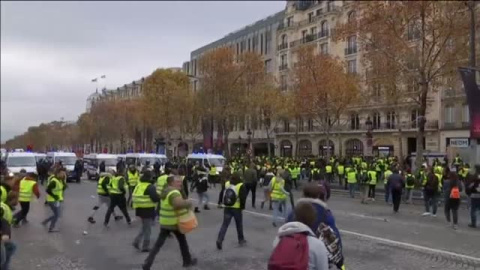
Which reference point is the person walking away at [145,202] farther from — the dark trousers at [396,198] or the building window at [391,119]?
the building window at [391,119]

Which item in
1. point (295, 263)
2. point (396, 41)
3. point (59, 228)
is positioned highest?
point (396, 41)

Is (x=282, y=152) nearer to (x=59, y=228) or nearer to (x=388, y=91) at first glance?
(x=388, y=91)

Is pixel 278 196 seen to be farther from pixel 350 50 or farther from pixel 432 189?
pixel 350 50

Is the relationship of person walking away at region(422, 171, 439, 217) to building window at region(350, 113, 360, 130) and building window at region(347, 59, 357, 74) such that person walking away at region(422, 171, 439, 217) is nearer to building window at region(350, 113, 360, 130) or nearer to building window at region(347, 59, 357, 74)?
building window at region(350, 113, 360, 130)

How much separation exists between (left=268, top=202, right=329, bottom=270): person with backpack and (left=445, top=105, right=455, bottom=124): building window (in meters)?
52.5

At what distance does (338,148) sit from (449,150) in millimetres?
19520

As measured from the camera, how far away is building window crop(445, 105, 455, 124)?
175ft

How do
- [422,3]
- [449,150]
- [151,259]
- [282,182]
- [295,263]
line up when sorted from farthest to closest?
[449,150]
[422,3]
[282,182]
[151,259]
[295,263]

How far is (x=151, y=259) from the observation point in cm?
912

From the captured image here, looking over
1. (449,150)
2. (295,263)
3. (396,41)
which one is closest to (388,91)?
(396,41)

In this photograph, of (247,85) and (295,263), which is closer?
(295,263)

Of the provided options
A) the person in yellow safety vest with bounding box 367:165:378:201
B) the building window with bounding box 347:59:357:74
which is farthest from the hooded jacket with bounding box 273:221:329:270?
the building window with bounding box 347:59:357:74

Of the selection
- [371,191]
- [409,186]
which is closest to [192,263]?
[409,186]

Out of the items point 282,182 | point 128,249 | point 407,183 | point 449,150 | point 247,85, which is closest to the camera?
point 128,249
